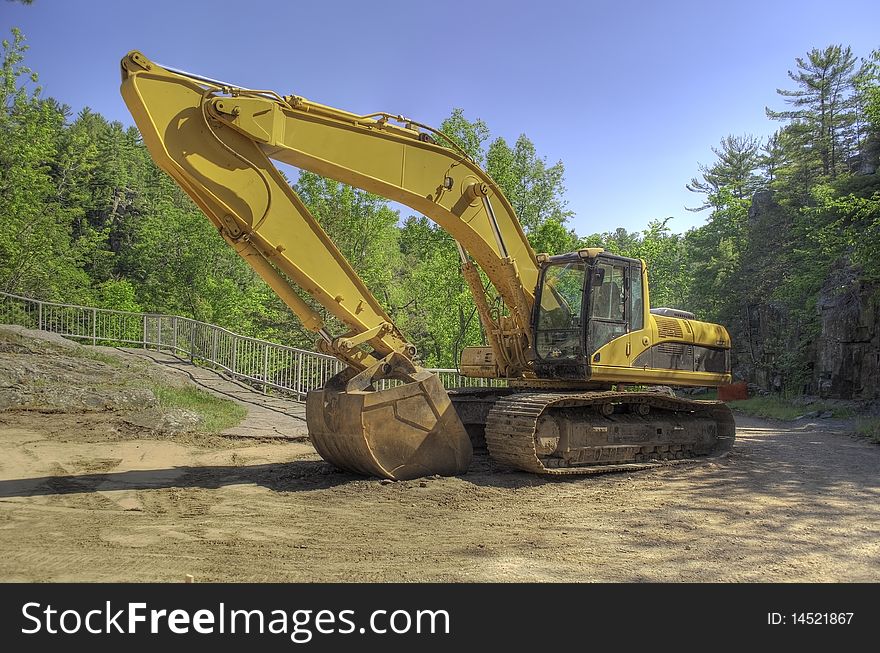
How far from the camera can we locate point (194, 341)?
1577 centimetres

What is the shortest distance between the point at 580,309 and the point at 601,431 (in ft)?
5.61

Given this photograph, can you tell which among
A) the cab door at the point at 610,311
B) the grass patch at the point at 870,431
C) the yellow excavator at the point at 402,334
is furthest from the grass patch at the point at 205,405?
the grass patch at the point at 870,431

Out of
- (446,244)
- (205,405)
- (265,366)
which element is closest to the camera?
(205,405)

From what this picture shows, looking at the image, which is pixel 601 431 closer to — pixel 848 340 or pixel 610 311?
pixel 610 311

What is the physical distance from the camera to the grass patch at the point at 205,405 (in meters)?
11.2

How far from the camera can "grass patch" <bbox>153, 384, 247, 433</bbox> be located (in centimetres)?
1123

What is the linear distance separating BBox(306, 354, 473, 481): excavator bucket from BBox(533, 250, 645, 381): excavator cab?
191 cm

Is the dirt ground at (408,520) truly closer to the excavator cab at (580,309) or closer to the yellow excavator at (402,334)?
the yellow excavator at (402,334)

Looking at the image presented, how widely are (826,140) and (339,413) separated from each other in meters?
32.2

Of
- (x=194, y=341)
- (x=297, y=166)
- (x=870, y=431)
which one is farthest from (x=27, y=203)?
(x=870, y=431)

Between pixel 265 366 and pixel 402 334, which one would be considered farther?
pixel 265 366

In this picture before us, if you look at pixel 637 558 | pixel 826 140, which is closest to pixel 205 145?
pixel 637 558

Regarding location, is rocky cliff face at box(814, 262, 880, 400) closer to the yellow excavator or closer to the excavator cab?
the yellow excavator
